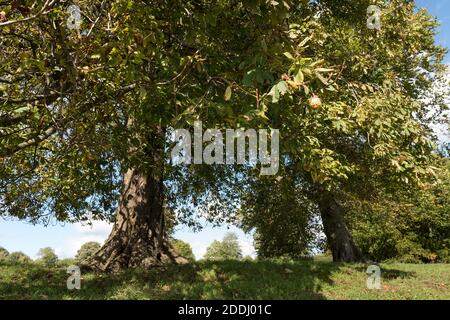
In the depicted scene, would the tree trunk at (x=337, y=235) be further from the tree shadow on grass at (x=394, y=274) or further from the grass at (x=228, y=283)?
the grass at (x=228, y=283)

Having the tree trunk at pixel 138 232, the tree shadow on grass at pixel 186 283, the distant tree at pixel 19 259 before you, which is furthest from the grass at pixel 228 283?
the distant tree at pixel 19 259

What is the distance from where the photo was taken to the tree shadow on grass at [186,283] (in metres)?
11.4

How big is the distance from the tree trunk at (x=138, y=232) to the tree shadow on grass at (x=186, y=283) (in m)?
1.12

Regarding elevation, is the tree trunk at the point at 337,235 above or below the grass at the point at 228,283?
above

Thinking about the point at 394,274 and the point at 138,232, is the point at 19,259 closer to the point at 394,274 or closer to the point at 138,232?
the point at 138,232

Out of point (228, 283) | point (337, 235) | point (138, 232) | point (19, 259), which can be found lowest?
point (19, 259)

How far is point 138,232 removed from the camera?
52.4 feet

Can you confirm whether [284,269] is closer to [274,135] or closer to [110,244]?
[110,244]

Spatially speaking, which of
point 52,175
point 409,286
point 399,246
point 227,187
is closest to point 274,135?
point 409,286

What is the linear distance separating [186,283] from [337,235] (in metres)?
11.4

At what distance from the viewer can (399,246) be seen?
31062 millimetres

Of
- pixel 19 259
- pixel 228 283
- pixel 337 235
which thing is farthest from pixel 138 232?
pixel 19 259

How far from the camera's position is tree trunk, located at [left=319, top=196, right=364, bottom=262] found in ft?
70.3

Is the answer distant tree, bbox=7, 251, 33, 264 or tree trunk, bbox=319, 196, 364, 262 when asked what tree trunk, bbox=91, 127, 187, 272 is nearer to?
distant tree, bbox=7, 251, 33, 264
